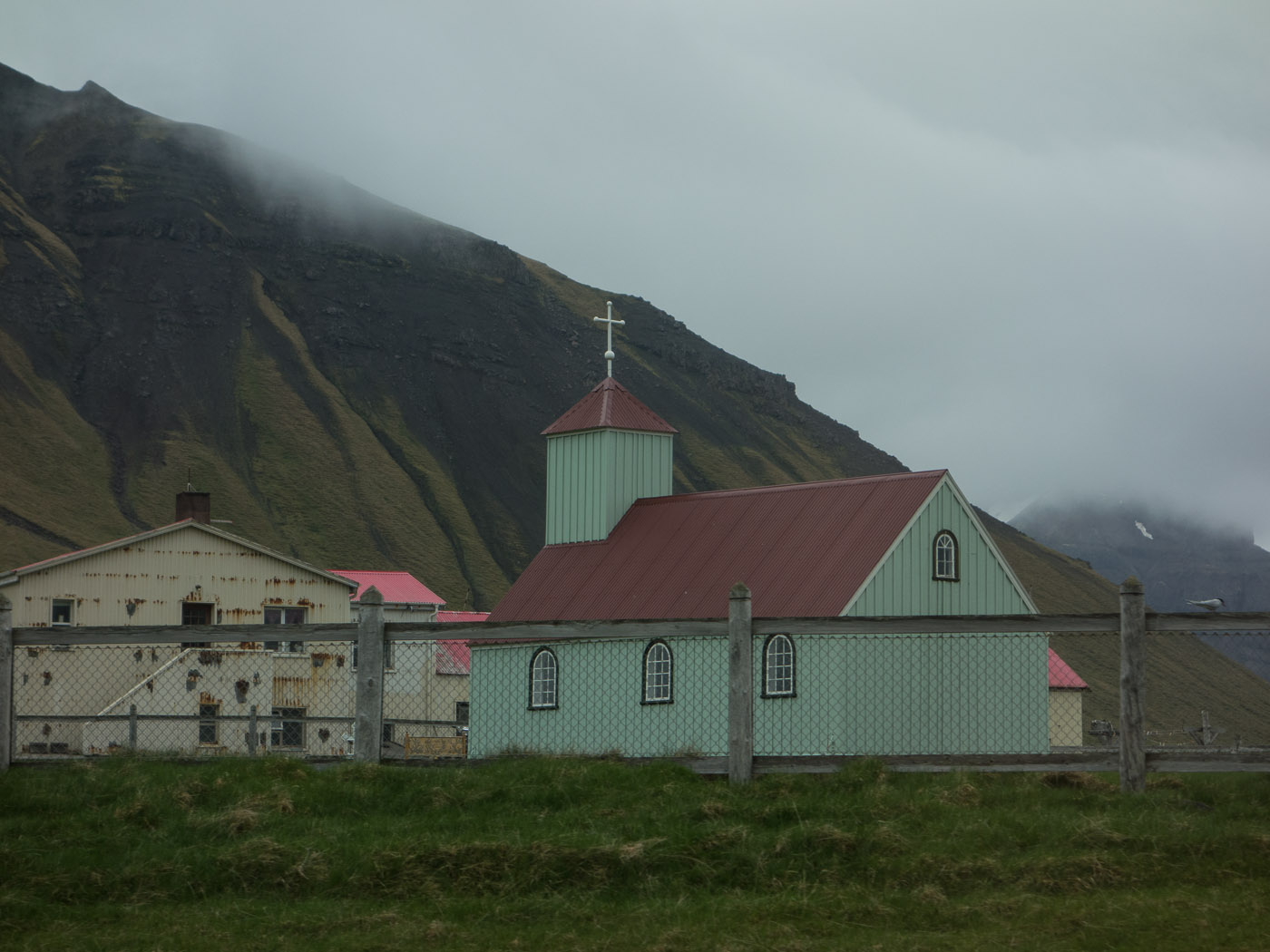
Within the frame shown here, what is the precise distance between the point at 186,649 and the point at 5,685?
29.2 metres

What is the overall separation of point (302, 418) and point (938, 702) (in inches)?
5609

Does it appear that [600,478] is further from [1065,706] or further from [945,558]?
[1065,706]

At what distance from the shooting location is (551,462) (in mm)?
41156

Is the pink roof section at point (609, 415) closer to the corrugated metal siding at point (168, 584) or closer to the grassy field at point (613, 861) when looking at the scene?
the corrugated metal siding at point (168, 584)

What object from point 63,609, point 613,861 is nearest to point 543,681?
point 63,609

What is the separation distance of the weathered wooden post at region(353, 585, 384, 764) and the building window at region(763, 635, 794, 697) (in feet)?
54.3

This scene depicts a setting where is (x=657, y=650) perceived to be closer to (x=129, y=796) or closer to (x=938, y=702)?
(x=938, y=702)

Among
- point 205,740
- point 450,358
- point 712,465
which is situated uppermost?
point 450,358

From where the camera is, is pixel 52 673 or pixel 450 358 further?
pixel 450 358

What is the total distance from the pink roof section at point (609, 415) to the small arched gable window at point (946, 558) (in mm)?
10156

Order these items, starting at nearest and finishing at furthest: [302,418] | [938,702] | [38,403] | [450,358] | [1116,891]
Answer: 1. [1116,891]
2. [938,702]
3. [38,403]
4. [302,418]
5. [450,358]

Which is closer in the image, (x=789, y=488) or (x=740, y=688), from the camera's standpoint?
(x=740, y=688)

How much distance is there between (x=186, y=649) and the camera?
42.1 m

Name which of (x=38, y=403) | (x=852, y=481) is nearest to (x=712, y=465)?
(x=38, y=403)
